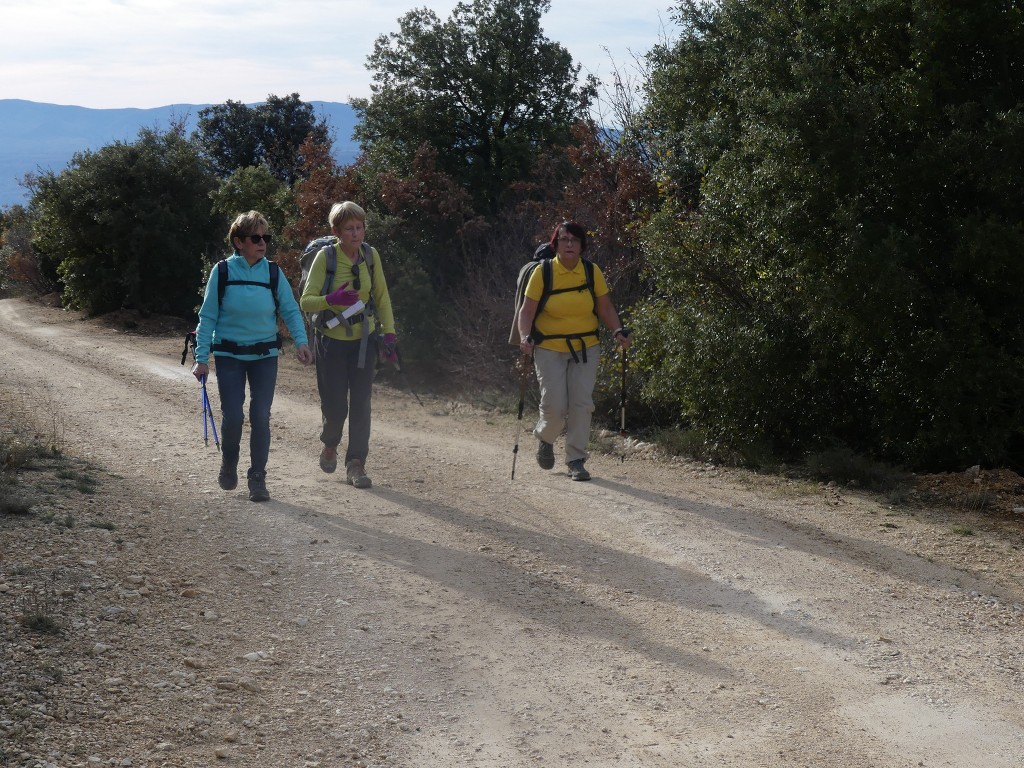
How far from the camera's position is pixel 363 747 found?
4055 millimetres

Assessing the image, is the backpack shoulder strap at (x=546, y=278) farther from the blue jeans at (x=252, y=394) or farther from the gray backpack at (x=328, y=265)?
the blue jeans at (x=252, y=394)

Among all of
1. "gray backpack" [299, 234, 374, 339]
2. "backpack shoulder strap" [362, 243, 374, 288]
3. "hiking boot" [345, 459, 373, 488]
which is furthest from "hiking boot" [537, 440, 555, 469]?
"backpack shoulder strap" [362, 243, 374, 288]

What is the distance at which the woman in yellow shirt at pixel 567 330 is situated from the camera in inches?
323

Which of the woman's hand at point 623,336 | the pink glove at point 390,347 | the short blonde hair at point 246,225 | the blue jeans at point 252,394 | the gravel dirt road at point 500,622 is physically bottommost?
the gravel dirt road at point 500,622

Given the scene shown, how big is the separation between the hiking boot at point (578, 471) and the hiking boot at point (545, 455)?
0.22 metres

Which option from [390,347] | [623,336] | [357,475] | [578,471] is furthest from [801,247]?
[357,475]

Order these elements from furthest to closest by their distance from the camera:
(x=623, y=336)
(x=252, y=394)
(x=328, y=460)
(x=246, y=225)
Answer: (x=328, y=460) → (x=623, y=336) → (x=252, y=394) → (x=246, y=225)

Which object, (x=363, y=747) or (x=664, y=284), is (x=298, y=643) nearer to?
(x=363, y=747)

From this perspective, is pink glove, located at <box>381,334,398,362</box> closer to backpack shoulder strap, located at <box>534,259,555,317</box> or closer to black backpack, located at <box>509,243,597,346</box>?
black backpack, located at <box>509,243,597,346</box>

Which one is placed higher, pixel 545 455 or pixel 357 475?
pixel 545 455

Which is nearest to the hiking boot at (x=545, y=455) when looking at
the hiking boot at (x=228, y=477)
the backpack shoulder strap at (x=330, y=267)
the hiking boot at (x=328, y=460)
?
the hiking boot at (x=328, y=460)

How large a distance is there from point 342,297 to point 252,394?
3.27 feet

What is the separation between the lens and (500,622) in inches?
212

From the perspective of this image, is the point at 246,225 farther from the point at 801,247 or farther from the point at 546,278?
the point at 801,247
